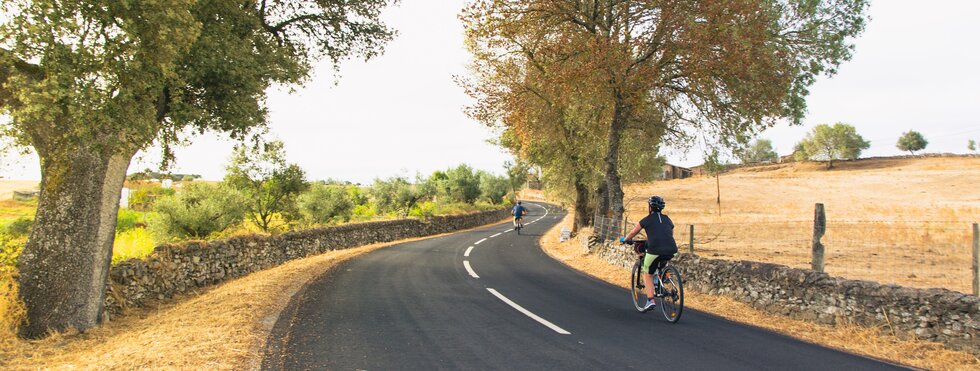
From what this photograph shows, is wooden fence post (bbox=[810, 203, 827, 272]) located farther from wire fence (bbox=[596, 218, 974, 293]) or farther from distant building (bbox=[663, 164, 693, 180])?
distant building (bbox=[663, 164, 693, 180])

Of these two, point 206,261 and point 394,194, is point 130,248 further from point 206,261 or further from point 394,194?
point 394,194

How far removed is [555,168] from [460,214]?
43.2 feet

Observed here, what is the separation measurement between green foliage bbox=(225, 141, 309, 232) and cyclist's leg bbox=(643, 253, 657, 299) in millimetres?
15570

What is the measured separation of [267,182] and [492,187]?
43.1m

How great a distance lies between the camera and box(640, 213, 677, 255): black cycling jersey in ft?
27.7

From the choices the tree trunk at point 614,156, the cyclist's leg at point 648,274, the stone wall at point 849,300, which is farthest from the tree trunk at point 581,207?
the cyclist's leg at point 648,274

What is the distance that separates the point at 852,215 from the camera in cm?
3653

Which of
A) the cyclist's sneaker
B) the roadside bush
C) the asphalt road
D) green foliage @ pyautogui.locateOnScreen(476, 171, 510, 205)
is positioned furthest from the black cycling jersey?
green foliage @ pyautogui.locateOnScreen(476, 171, 510, 205)

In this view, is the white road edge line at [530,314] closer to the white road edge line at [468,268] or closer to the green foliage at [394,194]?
the white road edge line at [468,268]

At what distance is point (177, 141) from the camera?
402 inches

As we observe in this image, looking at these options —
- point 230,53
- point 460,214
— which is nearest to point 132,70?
point 230,53

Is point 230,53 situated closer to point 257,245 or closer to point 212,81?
point 212,81

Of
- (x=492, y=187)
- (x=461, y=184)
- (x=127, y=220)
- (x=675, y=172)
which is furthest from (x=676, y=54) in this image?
(x=675, y=172)

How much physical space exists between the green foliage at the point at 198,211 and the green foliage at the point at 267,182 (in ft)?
4.36
